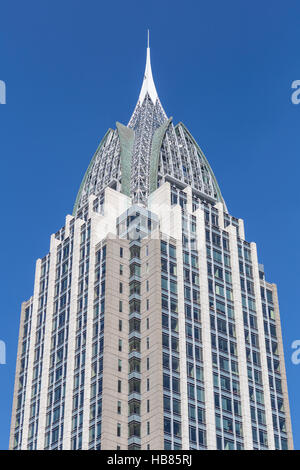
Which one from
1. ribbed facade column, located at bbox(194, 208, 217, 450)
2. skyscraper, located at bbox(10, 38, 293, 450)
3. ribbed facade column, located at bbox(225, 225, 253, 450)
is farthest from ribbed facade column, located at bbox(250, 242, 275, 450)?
ribbed facade column, located at bbox(194, 208, 217, 450)

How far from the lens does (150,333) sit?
142375 mm

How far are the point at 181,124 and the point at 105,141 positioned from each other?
57.2ft

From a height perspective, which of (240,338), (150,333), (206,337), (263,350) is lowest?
(150,333)

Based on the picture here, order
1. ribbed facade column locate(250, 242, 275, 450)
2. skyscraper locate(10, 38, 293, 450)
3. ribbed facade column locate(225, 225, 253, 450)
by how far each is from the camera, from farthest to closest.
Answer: ribbed facade column locate(250, 242, 275, 450) < ribbed facade column locate(225, 225, 253, 450) < skyscraper locate(10, 38, 293, 450)

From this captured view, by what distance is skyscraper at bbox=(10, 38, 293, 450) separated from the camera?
446 feet

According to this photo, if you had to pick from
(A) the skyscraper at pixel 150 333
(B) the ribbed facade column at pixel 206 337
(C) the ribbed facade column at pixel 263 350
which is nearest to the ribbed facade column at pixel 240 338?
(A) the skyscraper at pixel 150 333

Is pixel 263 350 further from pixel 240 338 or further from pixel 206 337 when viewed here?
pixel 206 337

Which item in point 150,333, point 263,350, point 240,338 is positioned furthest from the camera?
point 263,350

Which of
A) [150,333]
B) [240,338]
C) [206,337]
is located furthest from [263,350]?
[150,333]

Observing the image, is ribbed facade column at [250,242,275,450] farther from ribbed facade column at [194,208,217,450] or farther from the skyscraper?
ribbed facade column at [194,208,217,450]

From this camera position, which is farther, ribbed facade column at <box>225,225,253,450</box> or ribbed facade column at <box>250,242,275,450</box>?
ribbed facade column at <box>250,242,275,450</box>

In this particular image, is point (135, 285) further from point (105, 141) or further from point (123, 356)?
point (105, 141)

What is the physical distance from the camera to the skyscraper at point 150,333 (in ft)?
446

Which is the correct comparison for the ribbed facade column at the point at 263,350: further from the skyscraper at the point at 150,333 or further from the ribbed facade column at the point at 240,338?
the ribbed facade column at the point at 240,338
